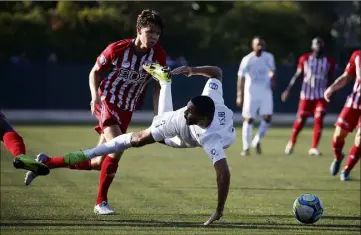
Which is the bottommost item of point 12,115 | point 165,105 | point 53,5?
point 12,115

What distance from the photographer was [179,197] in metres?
11.4

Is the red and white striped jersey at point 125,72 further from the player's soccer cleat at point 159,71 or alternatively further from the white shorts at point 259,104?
the white shorts at point 259,104

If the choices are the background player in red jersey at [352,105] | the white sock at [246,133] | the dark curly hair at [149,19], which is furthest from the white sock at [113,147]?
the white sock at [246,133]

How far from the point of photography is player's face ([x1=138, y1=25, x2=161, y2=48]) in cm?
940

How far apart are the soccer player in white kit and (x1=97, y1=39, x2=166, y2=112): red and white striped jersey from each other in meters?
0.46

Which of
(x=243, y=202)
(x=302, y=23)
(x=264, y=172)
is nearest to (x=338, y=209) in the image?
(x=243, y=202)

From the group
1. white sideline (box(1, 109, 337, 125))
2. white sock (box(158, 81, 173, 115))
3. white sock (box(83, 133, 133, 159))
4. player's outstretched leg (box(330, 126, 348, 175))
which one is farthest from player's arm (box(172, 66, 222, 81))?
white sideline (box(1, 109, 337, 125))

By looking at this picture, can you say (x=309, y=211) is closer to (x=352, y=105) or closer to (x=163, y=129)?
(x=163, y=129)

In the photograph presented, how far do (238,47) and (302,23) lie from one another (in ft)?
12.3

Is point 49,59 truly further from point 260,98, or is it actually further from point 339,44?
point 260,98

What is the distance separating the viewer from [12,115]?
109 feet

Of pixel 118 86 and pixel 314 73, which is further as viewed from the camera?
pixel 314 73

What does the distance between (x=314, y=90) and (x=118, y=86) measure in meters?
9.62

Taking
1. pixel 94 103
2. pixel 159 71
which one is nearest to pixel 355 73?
pixel 159 71
